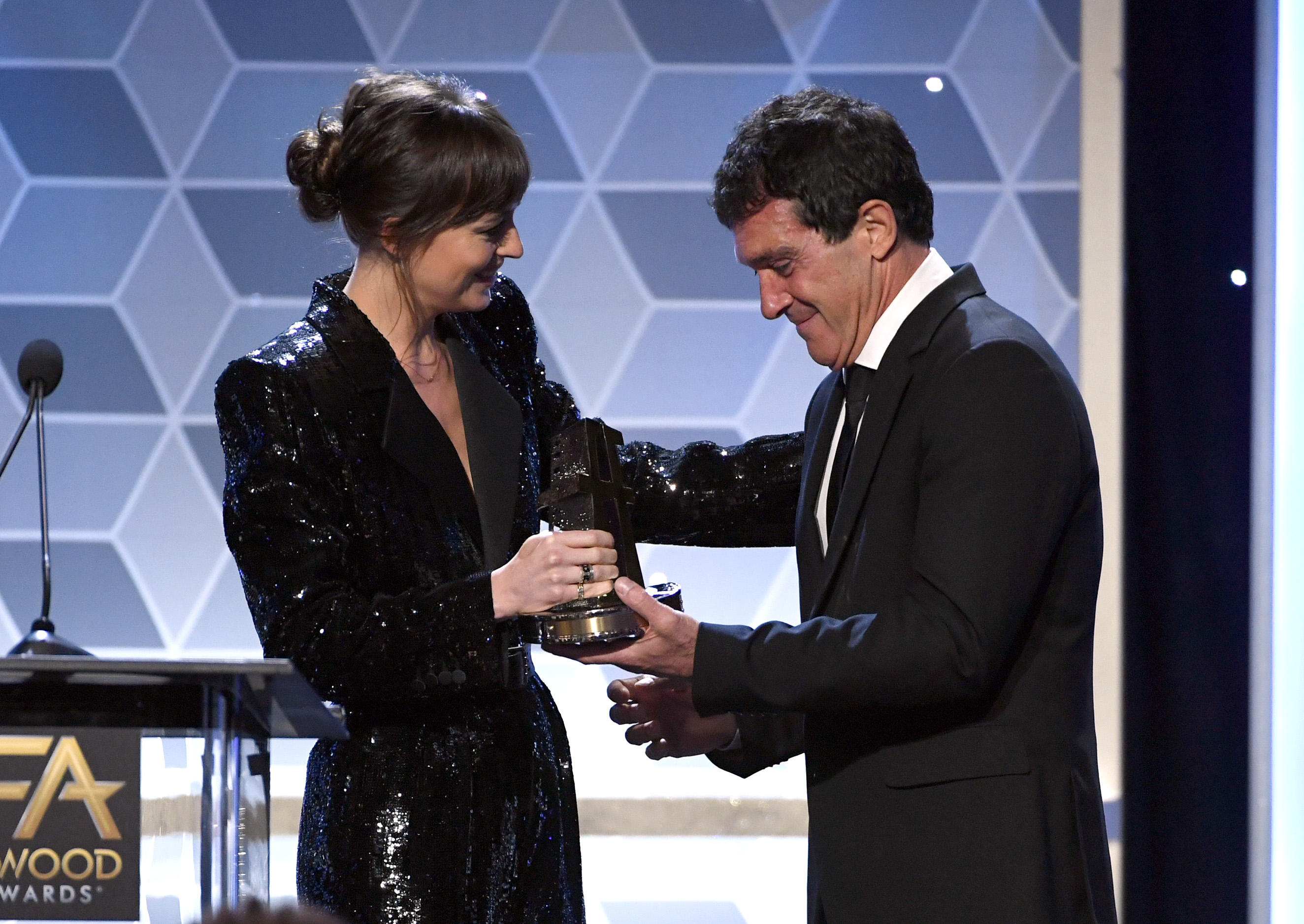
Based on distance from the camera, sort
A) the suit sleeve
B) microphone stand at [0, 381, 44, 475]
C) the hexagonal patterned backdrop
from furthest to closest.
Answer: the hexagonal patterned backdrop → microphone stand at [0, 381, 44, 475] → the suit sleeve

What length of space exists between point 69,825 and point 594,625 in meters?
0.56

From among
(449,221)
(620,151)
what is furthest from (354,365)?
(620,151)

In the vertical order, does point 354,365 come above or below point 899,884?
above

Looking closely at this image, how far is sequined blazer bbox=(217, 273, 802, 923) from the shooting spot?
161cm

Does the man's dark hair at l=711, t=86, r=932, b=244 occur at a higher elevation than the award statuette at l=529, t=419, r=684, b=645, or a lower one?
higher

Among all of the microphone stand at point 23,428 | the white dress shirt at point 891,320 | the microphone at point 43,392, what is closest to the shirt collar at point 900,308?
the white dress shirt at point 891,320

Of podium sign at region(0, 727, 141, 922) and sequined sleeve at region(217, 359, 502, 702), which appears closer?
podium sign at region(0, 727, 141, 922)

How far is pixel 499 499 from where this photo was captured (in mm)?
1817

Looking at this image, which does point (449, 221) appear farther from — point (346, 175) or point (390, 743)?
point (390, 743)

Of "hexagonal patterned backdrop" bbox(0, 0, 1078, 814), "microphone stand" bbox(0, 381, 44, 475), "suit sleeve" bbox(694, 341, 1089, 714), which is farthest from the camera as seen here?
"hexagonal patterned backdrop" bbox(0, 0, 1078, 814)

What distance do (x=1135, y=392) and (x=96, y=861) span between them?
9.35 ft

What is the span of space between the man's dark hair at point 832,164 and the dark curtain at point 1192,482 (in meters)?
1.95

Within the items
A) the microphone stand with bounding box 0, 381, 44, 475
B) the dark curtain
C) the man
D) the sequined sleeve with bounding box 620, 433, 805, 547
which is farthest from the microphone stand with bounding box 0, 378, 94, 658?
the dark curtain

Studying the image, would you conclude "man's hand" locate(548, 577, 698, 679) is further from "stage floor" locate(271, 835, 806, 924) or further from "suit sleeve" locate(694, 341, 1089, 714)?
"stage floor" locate(271, 835, 806, 924)
